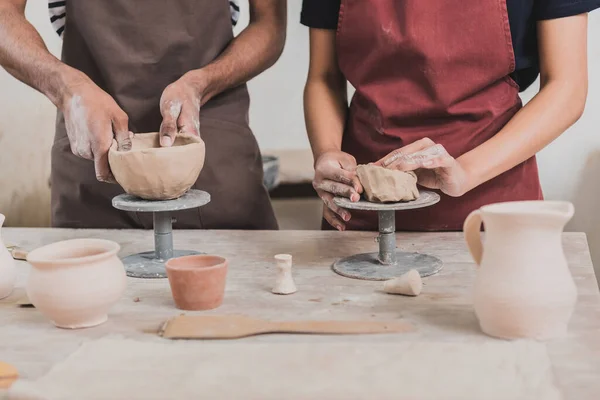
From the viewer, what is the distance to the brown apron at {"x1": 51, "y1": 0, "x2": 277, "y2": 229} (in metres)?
2.31

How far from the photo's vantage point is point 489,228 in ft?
4.20

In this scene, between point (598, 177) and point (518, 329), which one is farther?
point (598, 177)

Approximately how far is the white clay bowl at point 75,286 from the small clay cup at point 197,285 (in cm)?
10

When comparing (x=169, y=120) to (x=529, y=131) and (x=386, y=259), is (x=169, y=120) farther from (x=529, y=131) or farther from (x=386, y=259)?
(x=529, y=131)

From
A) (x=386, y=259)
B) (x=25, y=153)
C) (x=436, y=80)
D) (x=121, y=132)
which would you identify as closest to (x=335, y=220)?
(x=386, y=259)

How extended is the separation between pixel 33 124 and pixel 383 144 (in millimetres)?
2675

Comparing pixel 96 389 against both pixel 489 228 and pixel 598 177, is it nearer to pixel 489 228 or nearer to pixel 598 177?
pixel 489 228

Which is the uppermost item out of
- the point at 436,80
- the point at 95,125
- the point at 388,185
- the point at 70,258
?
the point at 436,80

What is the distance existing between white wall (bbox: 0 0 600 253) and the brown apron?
1.89 metres

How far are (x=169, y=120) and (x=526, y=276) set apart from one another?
3.34 ft

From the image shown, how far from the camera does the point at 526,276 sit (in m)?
1.24

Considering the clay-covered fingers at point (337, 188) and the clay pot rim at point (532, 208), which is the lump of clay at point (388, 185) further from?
the clay pot rim at point (532, 208)

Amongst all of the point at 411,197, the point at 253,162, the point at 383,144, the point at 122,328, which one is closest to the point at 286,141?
the point at 253,162

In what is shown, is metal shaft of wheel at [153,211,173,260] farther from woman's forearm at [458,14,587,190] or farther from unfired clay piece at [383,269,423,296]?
woman's forearm at [458,14,587,190]
